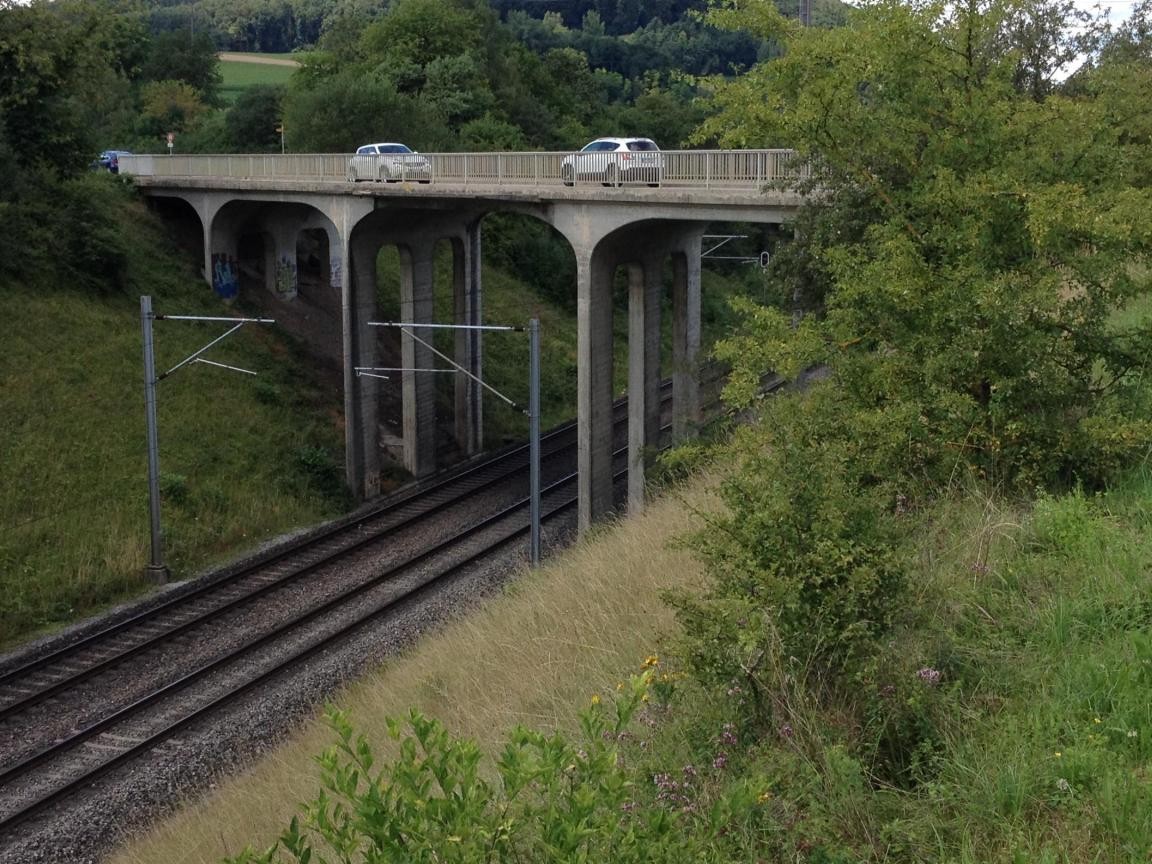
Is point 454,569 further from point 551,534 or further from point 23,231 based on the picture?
point 23,231

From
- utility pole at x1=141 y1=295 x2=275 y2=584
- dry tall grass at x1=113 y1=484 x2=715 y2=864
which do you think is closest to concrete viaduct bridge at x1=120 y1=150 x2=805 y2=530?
utility pole at x1=141 y1=295 x2=275 y2=584

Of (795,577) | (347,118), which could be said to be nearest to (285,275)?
(347,118)

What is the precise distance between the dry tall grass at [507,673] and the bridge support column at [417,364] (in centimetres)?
1968

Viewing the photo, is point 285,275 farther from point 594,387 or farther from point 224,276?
point 594,387

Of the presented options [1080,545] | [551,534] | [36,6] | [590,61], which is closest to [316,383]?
[551,534]

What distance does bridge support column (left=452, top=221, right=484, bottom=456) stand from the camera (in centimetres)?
3469

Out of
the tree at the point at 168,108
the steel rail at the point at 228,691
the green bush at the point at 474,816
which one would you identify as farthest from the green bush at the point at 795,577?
the tree at the point at 168,108

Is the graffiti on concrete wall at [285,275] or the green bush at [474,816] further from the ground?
the graffiti on concrete wall at [285,275]

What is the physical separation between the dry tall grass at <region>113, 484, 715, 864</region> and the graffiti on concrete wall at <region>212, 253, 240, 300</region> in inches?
1060

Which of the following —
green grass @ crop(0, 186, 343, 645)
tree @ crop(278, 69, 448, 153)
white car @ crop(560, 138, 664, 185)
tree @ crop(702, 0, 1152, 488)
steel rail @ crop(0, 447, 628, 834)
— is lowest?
steel rail @ crop(0, 447, 628, 834)

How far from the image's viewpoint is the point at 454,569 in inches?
962

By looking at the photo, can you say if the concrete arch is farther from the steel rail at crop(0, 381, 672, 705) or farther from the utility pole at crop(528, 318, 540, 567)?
the utility pole at crop(528, 318, 540, 567)

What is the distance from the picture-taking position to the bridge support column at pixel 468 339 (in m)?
34.7

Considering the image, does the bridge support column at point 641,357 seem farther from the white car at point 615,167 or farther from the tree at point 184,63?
the tree at point 184,63
